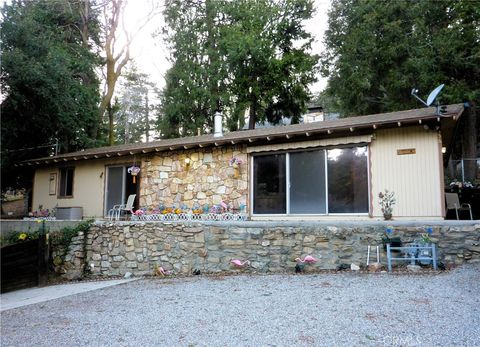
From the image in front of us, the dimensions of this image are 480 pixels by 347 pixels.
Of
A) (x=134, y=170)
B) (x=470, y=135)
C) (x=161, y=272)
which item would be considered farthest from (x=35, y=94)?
(x=470, y=135)

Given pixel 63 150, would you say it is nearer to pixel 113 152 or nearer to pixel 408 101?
pixel 113 152

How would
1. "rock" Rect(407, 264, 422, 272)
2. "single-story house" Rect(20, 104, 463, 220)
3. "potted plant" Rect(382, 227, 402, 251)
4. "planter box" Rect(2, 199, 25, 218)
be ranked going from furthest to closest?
"planter box" Rect(2, 199, 25, 218) < "single-story house" Rect(20, 104, 463, 220) < "potted plant" Rect(382, 227, 402, 251) < "rock" Rect(407, 264, 422, 272)

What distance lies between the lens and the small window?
13.0 m

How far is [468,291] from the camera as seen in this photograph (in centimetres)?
522

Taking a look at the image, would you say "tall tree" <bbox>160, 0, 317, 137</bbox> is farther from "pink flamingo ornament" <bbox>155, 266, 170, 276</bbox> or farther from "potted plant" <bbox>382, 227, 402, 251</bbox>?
"potted plant" <bbox>382, 227, 402, 251</bbox>

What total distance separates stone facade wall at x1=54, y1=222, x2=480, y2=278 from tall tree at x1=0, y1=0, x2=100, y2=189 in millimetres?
5813

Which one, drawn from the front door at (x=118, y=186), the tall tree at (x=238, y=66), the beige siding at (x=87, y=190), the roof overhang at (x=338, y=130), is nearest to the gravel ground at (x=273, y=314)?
the roof overhang at (x=338, y=130)

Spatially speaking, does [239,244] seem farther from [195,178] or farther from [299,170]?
[195,178]

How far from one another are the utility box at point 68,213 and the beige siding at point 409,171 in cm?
895

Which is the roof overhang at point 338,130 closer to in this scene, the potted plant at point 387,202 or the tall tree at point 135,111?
the potted plant at point 387,202

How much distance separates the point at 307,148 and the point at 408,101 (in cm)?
1157

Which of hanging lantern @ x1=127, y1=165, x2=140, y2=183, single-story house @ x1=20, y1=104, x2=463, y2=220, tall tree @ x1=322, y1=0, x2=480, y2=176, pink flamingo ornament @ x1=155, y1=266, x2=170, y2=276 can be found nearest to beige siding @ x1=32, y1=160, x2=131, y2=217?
single-story house @ x1=20, y1=104, x2=463, y2=220

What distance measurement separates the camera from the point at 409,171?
802 centimetres

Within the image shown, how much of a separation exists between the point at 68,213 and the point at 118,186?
1743 mm
